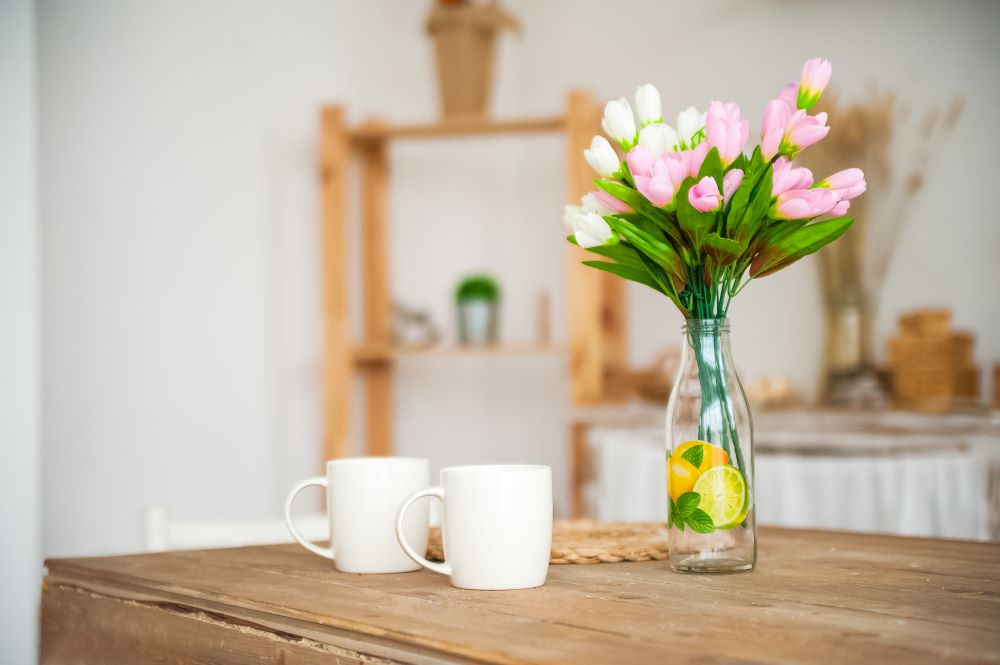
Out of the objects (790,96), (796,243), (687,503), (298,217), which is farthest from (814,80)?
(298,217)

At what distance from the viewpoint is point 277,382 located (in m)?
2.65

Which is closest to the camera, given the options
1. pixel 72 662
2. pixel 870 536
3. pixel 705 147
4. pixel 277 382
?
pixel 705 147

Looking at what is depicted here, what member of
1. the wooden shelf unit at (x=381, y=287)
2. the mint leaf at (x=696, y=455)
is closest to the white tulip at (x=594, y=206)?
the mint leaf at (x=696, y=455)

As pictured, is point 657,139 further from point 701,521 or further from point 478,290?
point 478,290

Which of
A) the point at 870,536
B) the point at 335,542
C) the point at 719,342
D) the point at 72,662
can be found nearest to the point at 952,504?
the point at 870,536

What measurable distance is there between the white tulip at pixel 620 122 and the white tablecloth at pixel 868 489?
4.18ft

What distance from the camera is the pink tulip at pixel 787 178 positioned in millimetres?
779

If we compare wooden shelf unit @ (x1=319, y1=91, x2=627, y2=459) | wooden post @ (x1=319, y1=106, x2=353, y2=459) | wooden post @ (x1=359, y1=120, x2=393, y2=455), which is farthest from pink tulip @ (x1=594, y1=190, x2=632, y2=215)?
wooden post @ (x1=359, y1=120, x2=393, y2=455)

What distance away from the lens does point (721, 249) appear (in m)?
0.79

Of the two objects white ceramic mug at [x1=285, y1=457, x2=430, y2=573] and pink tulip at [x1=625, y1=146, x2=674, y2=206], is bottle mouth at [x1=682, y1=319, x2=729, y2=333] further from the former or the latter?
white ceramic mug at [x1=285, y1=457, x2=430, y2=573]

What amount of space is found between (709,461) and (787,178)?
0.23 metres

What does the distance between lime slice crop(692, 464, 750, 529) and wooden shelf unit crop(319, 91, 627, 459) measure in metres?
1.61

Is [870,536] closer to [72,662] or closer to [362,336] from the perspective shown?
[72,662]

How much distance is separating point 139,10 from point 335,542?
1.84m
